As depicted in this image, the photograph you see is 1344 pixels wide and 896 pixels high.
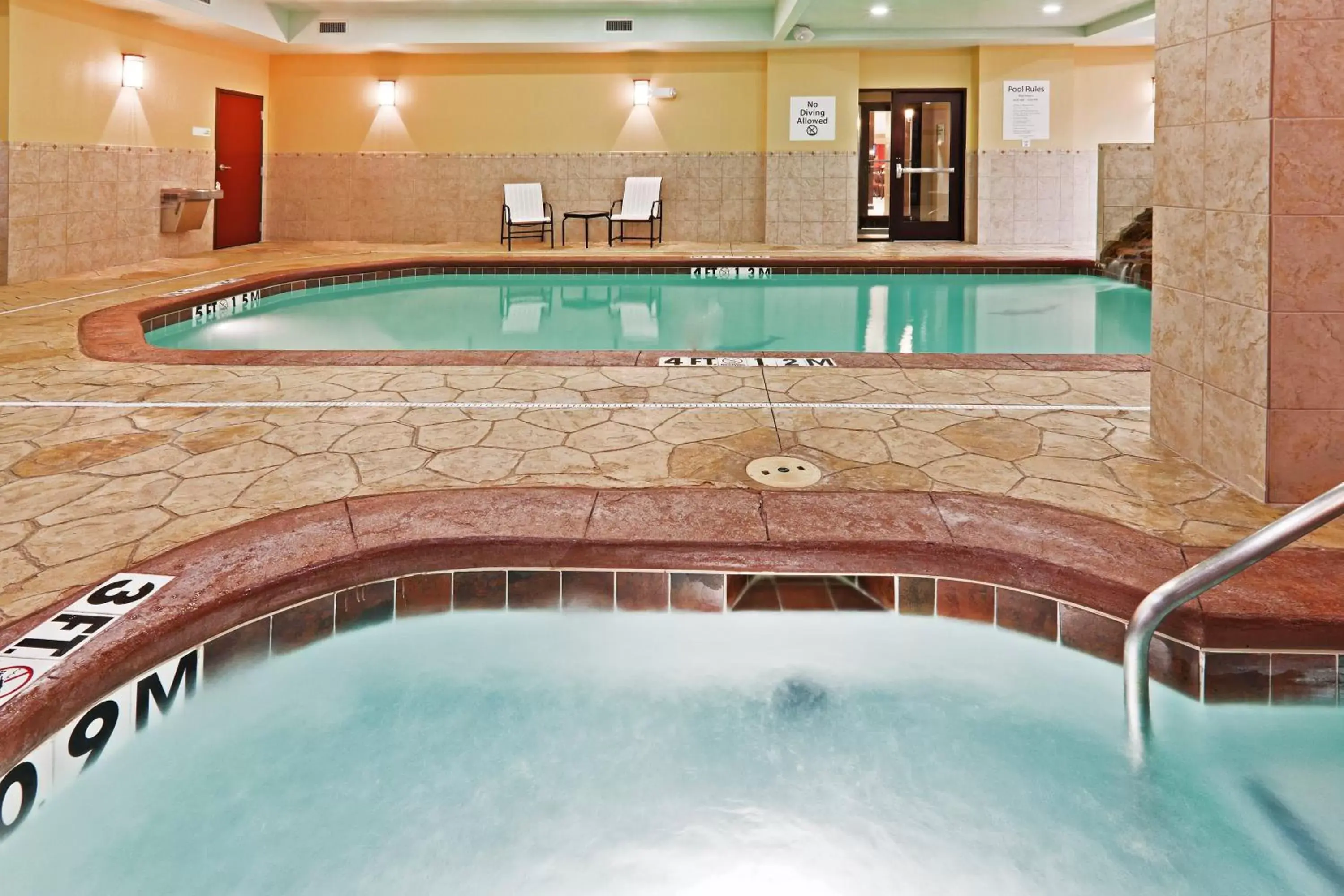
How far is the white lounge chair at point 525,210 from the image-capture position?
11.5m

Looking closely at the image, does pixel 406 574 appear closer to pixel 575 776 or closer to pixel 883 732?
pixel 575 776

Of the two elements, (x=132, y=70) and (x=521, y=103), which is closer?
(x=132, y=70)

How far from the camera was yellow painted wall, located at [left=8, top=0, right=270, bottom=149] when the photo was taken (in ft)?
25.3

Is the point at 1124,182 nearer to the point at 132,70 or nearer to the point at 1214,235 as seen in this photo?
the point at 1214,235

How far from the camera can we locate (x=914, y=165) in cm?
1191

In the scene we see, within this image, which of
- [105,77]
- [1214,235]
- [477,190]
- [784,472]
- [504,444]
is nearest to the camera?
[1214,235]

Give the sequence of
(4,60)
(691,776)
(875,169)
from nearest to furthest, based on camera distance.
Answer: (691,776), (4,60), (875,169)

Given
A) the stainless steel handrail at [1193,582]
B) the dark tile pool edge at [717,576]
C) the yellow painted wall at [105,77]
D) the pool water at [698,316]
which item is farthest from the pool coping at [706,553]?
the yellow painted wall at [105,77]

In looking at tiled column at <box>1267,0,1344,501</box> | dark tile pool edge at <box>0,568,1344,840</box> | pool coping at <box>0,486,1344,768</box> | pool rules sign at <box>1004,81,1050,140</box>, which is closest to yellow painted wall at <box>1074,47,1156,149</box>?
pool rules sign at <box>1004,81,1050,140</box>

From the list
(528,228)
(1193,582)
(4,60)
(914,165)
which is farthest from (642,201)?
(1193,582)

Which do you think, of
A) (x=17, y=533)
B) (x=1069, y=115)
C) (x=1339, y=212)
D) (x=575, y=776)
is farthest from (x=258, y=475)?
(x=1069, y=115)

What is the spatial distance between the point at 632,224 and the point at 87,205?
19.5ft

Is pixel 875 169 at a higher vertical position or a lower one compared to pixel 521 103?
lower

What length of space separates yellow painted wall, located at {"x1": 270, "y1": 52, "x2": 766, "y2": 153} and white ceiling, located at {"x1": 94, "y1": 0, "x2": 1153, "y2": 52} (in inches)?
16.6
